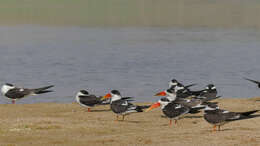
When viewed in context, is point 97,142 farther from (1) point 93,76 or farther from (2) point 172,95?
(1) point 93,76

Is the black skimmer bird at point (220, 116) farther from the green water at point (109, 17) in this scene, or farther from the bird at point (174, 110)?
the green water at point (109, 17)

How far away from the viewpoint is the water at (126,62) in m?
23.0

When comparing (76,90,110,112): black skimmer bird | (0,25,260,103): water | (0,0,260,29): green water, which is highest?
(0,0,260,29): green water

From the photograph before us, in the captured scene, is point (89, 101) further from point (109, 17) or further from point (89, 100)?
point (109, 17)

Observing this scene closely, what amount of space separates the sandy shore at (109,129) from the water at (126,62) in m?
3.61

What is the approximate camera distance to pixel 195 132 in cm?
1281

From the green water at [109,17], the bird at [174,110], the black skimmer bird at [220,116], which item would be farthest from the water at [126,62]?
the green water at [109,17]

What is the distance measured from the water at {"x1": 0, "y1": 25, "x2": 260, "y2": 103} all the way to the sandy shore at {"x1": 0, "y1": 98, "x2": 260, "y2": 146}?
361 cm

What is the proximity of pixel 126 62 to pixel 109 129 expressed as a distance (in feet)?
50.8

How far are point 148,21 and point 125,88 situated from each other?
4021 centimetres

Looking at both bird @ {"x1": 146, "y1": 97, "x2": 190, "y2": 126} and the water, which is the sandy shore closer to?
bird @ {"x1": 146, "y1": 97, "x2": 190, "y2": 126}

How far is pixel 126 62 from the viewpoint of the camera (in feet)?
95.9

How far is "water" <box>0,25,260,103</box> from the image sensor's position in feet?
75.5

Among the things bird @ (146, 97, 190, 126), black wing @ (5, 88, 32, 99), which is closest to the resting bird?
bird @ (146, 97, 190, 126)
